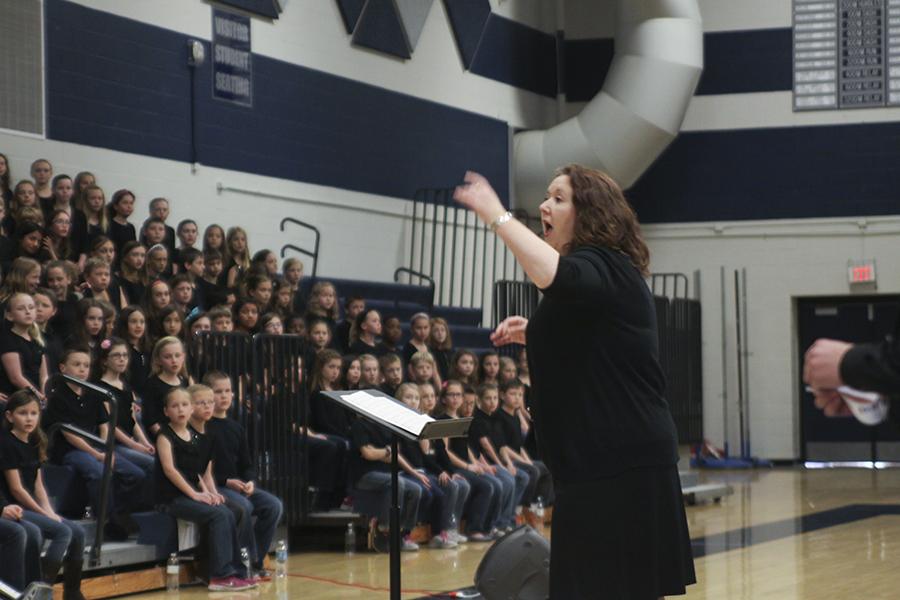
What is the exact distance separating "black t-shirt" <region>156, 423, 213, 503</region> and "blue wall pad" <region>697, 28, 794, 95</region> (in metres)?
12.6

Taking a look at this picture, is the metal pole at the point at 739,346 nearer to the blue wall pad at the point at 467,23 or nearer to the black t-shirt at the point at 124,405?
the blue wall pad at the point at 467,23

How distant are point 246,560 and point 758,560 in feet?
11.6

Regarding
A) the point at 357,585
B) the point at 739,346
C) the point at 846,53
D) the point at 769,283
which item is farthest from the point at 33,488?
the point at 846,53

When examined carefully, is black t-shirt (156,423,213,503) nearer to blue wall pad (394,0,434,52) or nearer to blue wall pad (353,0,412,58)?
blue wall pad (353,0,412,58)

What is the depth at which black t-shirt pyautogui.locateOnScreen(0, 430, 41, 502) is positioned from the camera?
286 inches

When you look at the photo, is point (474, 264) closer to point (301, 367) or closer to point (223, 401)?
point (301, 367)

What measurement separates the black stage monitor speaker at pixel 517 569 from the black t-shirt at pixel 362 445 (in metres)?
4.55

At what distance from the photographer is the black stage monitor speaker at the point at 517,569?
18.3 feet

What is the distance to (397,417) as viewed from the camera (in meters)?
5.00

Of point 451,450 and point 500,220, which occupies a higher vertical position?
point 500,220

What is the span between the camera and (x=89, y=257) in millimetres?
9938

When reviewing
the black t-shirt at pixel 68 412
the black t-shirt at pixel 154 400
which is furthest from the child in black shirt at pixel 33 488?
the black t-shirt at pixel 154 400

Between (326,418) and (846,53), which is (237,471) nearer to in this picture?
(326,418)

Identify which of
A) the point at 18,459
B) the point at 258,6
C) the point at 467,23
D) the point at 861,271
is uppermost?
the point at 467,23
